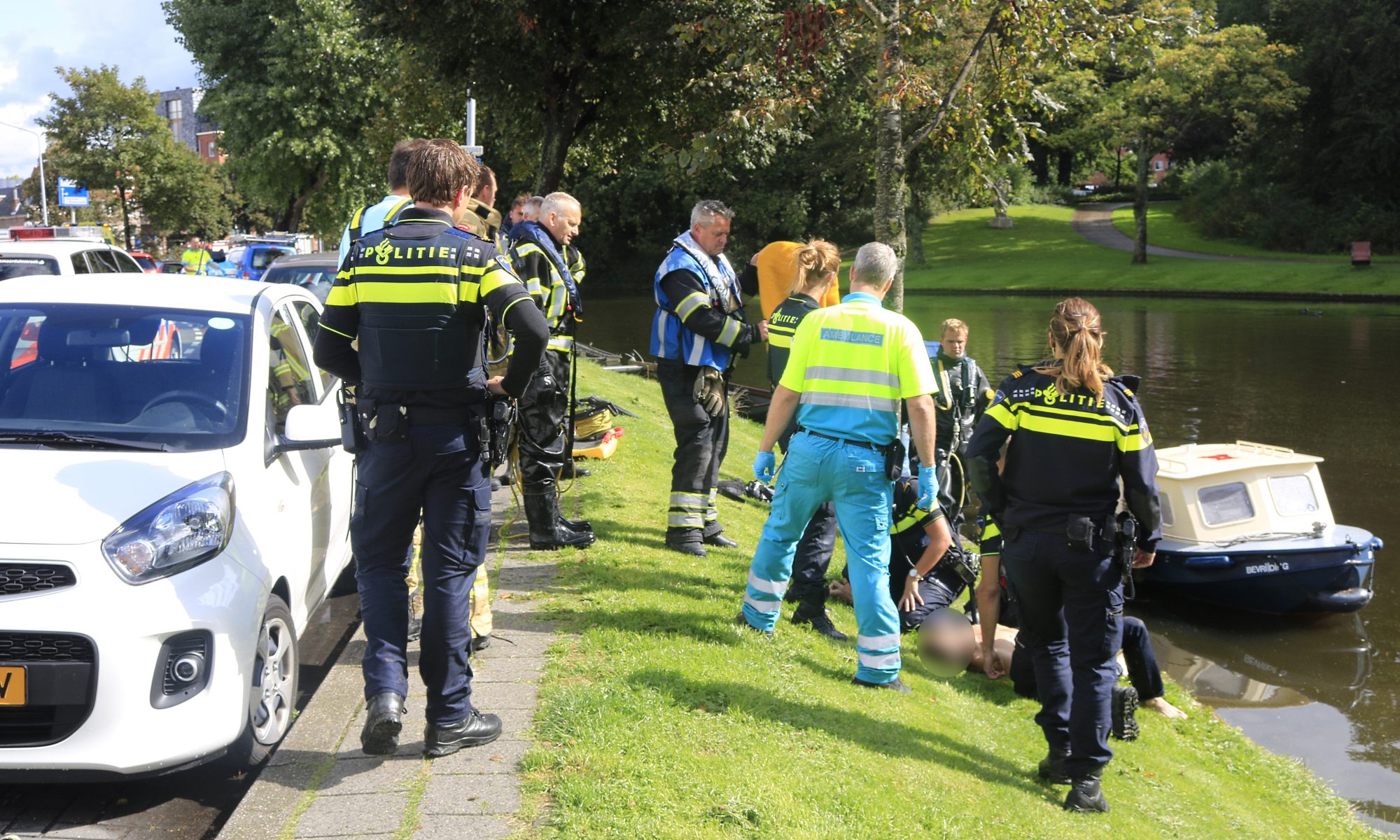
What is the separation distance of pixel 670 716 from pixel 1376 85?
5568 cm

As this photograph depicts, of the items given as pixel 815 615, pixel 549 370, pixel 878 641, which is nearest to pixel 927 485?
pixel 878 641

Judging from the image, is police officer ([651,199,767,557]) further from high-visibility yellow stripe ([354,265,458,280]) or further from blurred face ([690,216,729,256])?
high-visibility yellow stripe ([354,265,458,280])

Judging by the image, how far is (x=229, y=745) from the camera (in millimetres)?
4359

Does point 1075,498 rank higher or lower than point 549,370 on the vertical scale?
lower

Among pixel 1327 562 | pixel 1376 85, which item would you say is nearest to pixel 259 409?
pixel 1327 562

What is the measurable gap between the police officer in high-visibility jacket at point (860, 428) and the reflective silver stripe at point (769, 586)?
163 millimetres

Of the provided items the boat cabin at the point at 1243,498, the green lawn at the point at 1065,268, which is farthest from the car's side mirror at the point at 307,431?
the green lawn at the point at 1065,268

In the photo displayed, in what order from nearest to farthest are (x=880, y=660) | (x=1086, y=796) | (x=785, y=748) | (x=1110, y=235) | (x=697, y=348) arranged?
(x=785, y=748)
(x=1086, y=796)
(x=880, y=660)
(x=697, y=348)
(x=1110, y=235)

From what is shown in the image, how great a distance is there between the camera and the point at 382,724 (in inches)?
167

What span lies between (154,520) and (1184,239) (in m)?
62.2

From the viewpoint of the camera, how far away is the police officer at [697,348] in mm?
7098

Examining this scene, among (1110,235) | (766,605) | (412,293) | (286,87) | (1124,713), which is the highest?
(286,87)

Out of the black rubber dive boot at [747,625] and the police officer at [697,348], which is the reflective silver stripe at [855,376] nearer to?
the black rubber dive boot at [747,625]

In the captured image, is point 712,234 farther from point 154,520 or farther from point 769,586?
point 154,520
